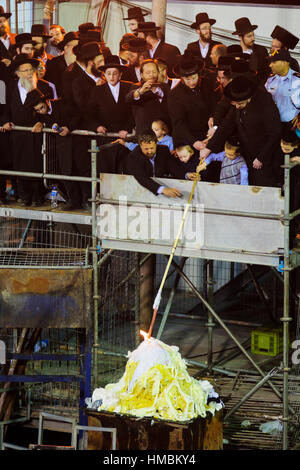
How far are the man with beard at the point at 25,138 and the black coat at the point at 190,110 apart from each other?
2.00 m

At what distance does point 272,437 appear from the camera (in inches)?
486

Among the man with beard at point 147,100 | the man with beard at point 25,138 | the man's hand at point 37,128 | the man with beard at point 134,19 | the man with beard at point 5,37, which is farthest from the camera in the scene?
the man with beard at point 5,37

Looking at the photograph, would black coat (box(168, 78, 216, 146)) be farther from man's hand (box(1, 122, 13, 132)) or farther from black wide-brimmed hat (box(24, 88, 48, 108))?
man's hand (box(1, 122, 13, 132))

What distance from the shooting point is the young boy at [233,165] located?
39.5 ft

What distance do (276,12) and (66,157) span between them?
5.26 meters

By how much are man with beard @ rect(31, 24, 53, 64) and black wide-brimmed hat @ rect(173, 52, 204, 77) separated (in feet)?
9.78

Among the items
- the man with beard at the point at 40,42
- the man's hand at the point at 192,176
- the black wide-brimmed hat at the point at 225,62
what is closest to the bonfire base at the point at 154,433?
the man's hand at the point at 192,176

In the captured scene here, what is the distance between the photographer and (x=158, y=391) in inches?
429

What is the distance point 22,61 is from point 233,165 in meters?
3.53

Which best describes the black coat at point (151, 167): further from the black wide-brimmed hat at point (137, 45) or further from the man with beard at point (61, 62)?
the man with beard at point (61, 62)

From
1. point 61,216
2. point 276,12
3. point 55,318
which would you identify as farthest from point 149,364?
point 276,12

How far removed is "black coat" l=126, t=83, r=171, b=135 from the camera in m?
12.9

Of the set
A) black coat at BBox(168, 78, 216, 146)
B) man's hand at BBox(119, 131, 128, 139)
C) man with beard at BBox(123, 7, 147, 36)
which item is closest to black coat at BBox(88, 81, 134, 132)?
man's hand at BBox(119, 131, 128, 139)

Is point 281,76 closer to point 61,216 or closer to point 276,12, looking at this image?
point 61,216
